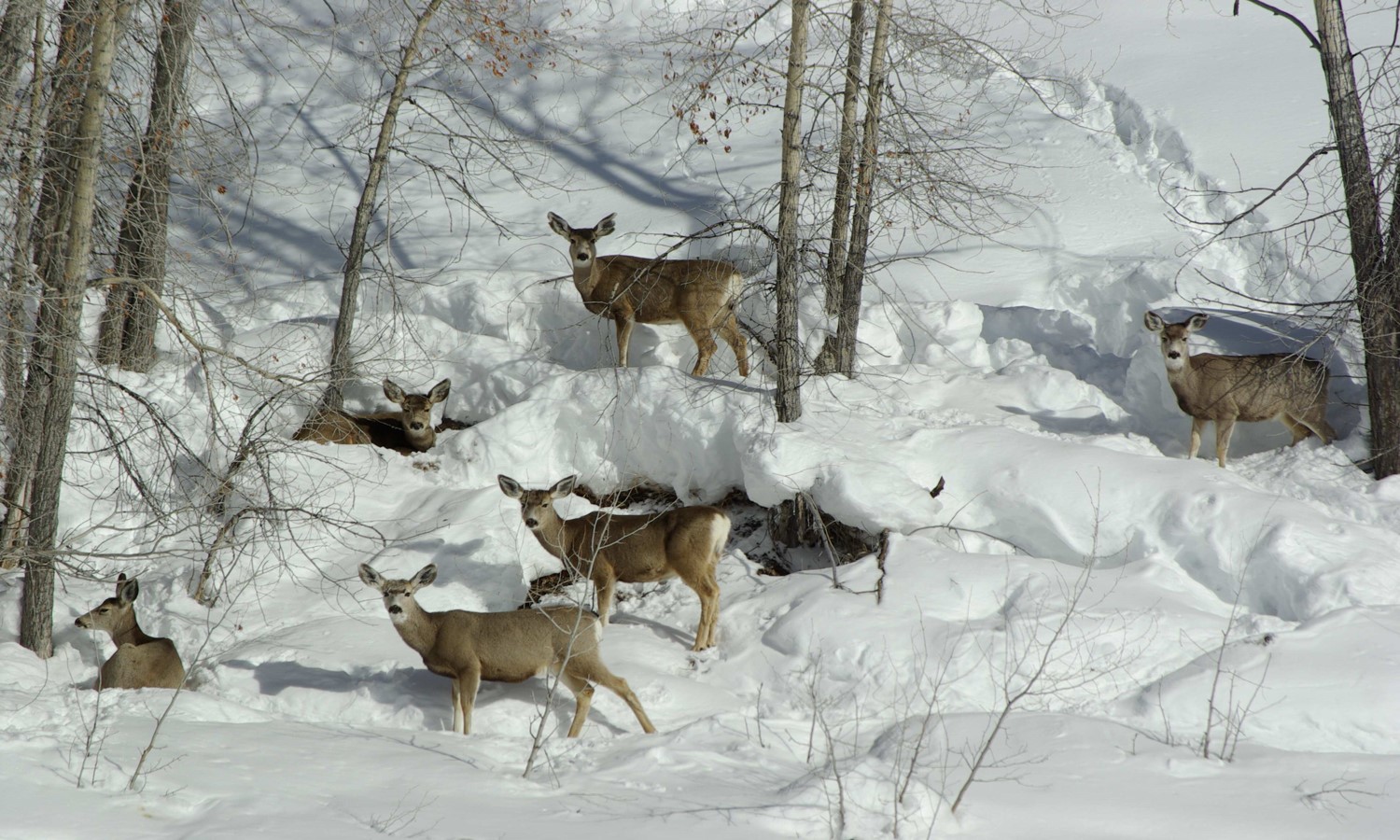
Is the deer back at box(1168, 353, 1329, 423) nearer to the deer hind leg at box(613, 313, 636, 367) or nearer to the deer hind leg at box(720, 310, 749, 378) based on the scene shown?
the deer hind leg at box(720, 310, 749, 378)

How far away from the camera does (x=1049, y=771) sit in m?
6.07

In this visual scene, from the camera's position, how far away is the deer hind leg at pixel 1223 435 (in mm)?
10341

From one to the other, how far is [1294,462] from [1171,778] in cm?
532

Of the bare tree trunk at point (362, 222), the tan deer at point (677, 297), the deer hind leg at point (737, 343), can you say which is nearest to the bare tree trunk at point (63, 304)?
the bare tree trunk at point (362, 222)

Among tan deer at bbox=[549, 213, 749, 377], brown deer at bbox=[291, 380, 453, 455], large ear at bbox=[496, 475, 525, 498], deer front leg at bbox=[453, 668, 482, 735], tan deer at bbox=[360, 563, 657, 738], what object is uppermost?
tan deer at bbox=[549, 213, 749, 377]

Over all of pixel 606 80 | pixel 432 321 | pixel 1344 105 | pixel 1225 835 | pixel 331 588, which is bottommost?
pixel 1225 835

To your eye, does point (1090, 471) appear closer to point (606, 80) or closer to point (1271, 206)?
point (1271, 206)

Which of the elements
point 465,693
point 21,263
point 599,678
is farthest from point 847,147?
point 21,263

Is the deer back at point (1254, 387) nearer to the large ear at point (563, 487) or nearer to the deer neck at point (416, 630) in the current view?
the large ear at point (563, 487)

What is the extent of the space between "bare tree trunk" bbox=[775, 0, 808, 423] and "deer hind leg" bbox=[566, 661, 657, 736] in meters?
3.43

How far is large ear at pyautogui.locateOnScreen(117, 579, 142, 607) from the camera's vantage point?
8508 mm

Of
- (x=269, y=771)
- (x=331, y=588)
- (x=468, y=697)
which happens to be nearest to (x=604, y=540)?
(x=468, y=697)

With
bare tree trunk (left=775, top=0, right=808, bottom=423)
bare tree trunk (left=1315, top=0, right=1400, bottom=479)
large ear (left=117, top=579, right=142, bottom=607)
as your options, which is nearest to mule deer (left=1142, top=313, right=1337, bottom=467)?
bare tree trunk (left=1315, top=0, right=1400, bottom=479)

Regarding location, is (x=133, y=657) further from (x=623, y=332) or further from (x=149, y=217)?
(x=623, y=332)
